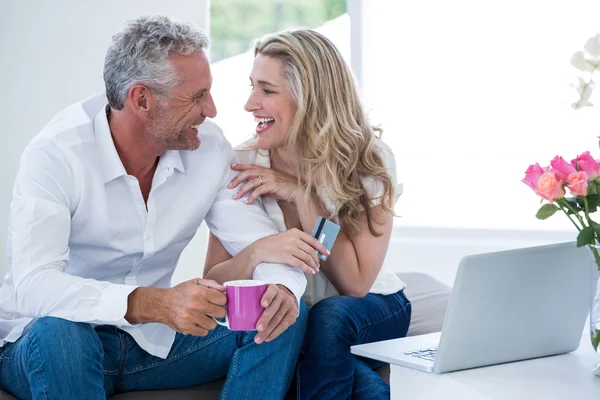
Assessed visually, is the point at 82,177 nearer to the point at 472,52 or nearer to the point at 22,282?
the point at 22,282

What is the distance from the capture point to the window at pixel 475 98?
4.09m

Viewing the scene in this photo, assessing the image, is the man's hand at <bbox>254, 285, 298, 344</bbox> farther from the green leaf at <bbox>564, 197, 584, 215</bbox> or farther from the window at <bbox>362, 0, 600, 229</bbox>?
the window at <bbox>362, 0, 600, 229</bbox>

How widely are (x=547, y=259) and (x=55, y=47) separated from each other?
310 cm

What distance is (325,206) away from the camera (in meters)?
2.27

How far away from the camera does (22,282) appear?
1782 mm

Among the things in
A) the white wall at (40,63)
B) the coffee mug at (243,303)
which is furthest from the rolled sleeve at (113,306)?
the white wall at (40,63)

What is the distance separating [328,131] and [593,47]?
928mm

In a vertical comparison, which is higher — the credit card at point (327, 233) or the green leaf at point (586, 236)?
the green leaf at point (586, 236)

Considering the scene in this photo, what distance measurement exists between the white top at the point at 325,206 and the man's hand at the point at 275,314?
1.47ft

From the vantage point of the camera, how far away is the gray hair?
1989mm

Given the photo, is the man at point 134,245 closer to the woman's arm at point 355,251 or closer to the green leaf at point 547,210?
the woman's arm at point 355,251

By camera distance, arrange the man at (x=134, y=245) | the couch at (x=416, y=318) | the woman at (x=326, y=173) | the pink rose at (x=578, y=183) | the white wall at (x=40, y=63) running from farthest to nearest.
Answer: the white wall at (x=40, y=63), the woman at (x=326, y=173), the couch at (x=416, y=318), the man at (x=134, y=245), the pink rose at (x=578, y=183)

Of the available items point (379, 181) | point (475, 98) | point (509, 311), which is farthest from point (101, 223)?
point (475, 98)

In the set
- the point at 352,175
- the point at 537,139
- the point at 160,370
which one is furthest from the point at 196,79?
the point at 537,139
